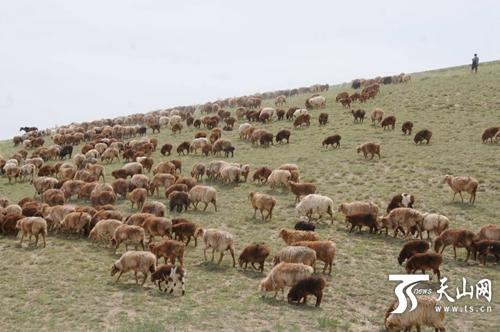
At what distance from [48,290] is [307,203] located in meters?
9.96

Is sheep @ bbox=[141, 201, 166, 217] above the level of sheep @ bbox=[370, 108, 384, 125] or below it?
below

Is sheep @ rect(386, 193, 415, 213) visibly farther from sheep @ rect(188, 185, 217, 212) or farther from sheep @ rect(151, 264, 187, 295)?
sheep @ rect(151, 264, 187, 295)

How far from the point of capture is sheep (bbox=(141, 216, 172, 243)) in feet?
57.9

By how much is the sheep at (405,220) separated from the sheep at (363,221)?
421 millimetres

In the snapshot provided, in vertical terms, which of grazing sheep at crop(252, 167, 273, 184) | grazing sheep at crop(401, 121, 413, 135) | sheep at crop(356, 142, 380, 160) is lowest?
grazing sheep at crop(252, 167, 273, 184)

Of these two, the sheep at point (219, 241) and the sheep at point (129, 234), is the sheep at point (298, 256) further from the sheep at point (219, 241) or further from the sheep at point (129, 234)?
the sheep at point (129, 234)

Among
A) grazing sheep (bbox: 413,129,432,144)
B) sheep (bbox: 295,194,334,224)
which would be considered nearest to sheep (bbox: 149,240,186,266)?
sheep (bbox: 295,194,334,224)

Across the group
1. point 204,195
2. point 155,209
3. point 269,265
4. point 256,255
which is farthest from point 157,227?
point 204,195

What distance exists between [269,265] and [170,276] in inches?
132

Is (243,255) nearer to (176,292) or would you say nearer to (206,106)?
(176,292)

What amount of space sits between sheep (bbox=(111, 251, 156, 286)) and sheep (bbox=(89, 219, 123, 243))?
11.2ft

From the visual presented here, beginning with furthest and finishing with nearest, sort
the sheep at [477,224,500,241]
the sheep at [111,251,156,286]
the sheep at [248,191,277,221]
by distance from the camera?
the sheep at [248,191,277,221] → the sheep at [477,224,500,241] → the sheep at [111,251,156,286]

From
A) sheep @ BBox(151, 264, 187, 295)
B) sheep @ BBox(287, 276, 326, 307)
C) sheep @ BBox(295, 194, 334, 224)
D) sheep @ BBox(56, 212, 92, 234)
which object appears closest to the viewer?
sheep @ BBox(287, 276, 326, 307)

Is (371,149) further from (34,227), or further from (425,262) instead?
(34,227)
